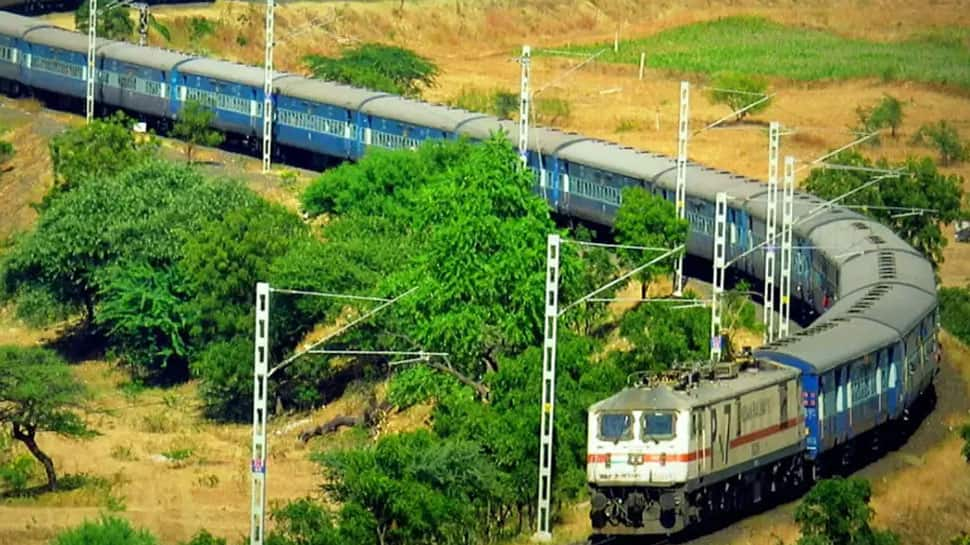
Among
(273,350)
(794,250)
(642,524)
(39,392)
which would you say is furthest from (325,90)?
(642,524)

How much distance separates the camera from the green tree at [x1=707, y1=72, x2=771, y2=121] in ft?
376

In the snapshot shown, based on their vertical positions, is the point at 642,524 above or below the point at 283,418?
above

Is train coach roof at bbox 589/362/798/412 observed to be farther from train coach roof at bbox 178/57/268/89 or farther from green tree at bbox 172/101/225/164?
train coach roof at bbox 178/57/268/89

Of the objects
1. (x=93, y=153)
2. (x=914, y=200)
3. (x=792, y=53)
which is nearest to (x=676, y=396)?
(x=914, y=200)

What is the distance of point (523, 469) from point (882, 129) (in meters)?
58.4

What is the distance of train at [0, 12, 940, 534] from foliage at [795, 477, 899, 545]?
236 cm

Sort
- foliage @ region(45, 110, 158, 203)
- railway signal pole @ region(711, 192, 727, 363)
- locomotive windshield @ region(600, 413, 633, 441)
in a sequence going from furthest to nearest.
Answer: foliage @ region(45, 110, 158, 203) < railway signal pole @ region(711, 192, 727, 363) < locomotive windshield @ region(600, 413, 633, 441)

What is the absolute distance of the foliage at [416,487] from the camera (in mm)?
49656

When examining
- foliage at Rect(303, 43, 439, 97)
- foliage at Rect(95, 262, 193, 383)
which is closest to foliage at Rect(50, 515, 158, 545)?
foliage at Rect(95, 262, 193, 383)

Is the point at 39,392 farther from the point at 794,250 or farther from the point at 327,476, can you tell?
the point at 794,250

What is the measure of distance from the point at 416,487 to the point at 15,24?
63.1 meters

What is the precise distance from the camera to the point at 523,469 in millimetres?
52969

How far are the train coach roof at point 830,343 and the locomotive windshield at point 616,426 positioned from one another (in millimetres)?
5179

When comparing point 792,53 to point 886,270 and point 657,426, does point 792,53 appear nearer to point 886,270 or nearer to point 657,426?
point 886,270
